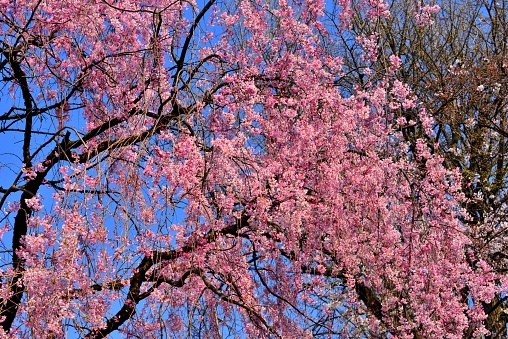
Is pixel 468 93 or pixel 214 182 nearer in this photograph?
pixel 214 182

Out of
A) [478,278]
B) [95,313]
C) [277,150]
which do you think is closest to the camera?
[95,313]

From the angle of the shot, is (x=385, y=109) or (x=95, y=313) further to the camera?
(x=385, y=109)

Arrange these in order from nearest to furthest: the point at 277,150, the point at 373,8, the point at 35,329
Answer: the point at 35,329
the point at 277,150
the point at 373,8

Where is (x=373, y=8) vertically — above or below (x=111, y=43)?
above

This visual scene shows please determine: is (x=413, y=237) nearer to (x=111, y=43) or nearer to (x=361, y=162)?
(x=361, y=162)

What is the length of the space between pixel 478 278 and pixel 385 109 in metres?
2.12

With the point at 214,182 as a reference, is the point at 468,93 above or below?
above

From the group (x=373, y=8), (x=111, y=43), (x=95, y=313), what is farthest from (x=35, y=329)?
(x=373, y=8)

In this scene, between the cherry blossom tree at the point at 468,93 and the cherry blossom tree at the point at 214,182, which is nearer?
the cherry blossom tree at the point at 214,182

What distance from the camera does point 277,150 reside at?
4621 mm

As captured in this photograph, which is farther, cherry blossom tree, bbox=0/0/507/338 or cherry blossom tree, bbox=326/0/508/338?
cherry blossom tree, bbox=326/0/508/338

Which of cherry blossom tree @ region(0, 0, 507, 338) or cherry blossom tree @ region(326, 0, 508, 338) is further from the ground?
cherry blossom tree @ region(326, 0, 508, 338)

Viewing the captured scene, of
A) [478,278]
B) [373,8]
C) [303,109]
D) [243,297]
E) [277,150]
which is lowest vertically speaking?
[243,297]

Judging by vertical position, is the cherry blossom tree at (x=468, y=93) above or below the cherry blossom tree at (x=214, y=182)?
above
